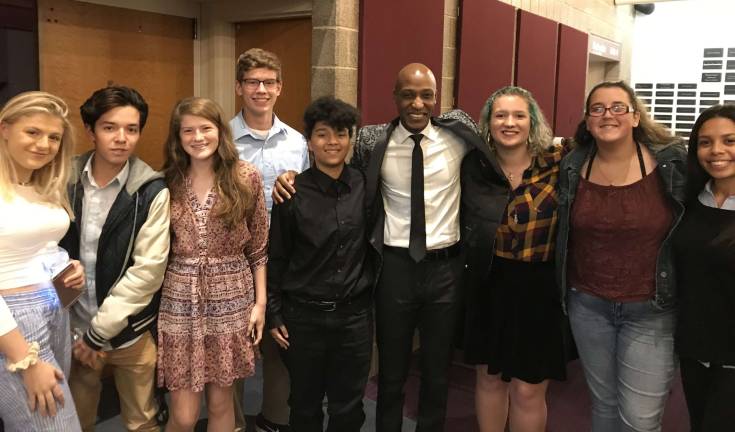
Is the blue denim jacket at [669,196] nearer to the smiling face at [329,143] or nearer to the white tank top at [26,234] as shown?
the smiling face at [329,143]

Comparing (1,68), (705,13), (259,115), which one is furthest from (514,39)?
(1,68)

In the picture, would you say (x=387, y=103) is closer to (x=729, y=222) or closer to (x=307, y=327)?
(x=307, y=327)

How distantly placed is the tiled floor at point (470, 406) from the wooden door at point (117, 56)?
1427 millimetres

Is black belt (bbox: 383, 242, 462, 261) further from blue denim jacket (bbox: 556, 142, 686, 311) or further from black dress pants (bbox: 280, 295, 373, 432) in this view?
blue denim jacket (bbox: 556, 142, 686, 311)

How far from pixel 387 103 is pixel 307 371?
67.2 inches

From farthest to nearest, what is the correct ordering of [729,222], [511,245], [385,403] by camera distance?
[385,403] < [511,245] < [729,222]

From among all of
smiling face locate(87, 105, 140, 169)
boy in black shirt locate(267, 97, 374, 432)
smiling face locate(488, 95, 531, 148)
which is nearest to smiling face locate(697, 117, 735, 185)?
smiling face locate(488, 95, 531, 148)

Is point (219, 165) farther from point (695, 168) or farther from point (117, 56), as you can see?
point (695, 168)

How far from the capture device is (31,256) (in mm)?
1803

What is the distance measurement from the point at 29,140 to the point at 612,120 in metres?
1.86

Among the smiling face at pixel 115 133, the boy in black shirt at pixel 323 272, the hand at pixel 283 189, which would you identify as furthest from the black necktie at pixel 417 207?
the smiling face at pixel 115 133

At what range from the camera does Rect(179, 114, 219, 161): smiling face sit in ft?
6.88

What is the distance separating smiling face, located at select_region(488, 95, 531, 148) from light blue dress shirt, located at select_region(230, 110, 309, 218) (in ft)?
2.90

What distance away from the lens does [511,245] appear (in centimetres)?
229
